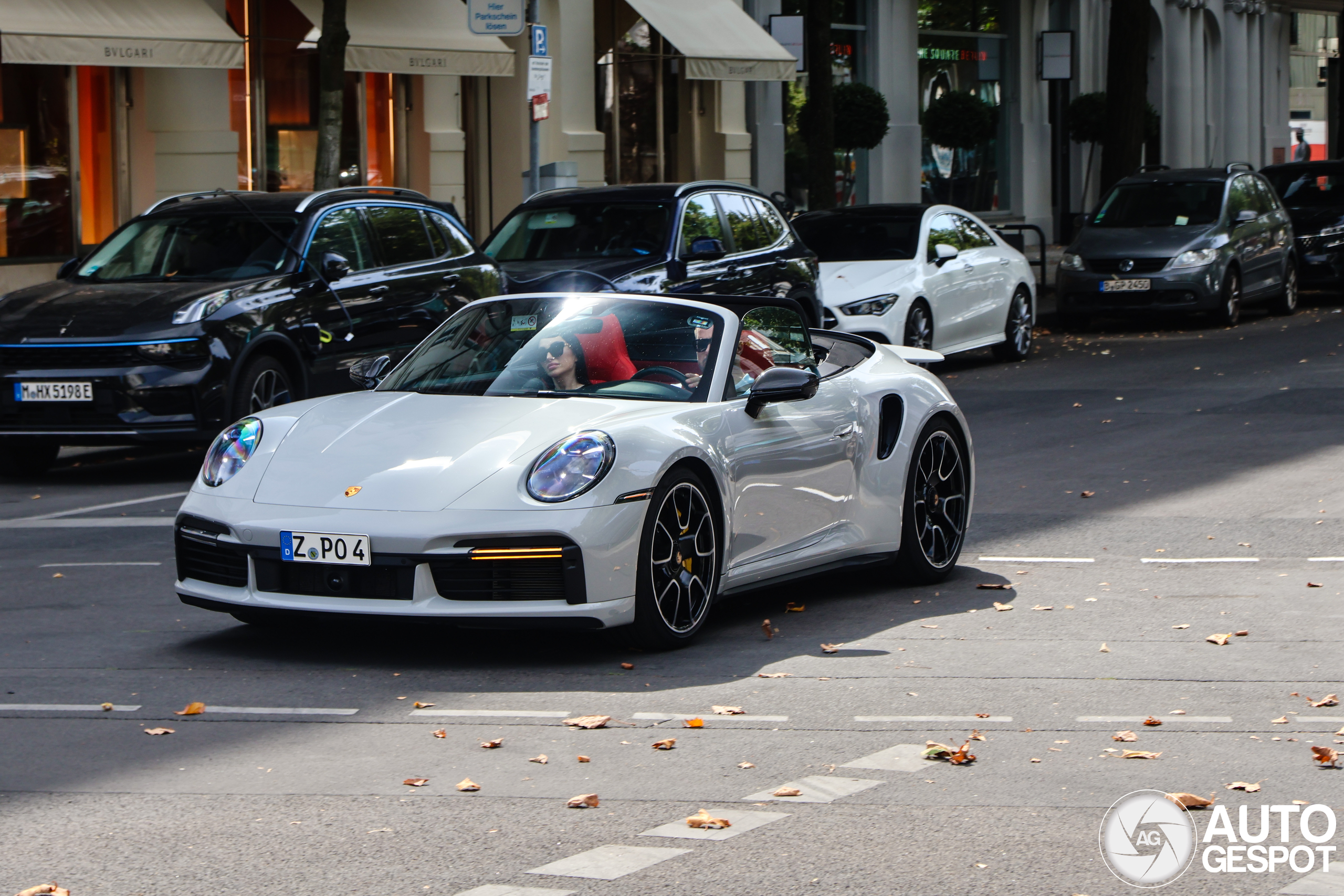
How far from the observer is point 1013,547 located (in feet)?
31.4

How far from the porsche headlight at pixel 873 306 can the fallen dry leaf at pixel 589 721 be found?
38.0ft

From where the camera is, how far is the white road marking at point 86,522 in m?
10.3

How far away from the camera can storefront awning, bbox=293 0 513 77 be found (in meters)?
21.7

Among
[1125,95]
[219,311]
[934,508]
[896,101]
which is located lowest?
[934,508]

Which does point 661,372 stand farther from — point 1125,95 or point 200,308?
point 1125,95

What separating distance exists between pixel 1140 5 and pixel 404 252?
57.1 ft

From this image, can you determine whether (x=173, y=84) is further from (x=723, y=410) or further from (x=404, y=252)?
(x=723, y=410)

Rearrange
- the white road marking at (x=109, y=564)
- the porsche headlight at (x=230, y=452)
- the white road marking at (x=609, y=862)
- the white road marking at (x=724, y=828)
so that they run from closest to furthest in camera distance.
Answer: the white road marking at (x=609, y=862)
the white road marking at (x=724, y=828)
the porsche headlight at (x=230, y=452)
the white road marking at (x=109, y=564)

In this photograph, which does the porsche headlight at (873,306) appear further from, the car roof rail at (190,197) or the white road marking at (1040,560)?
the white road marking at (1040,560)

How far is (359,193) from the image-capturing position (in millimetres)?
14016

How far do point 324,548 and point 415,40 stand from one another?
52.9 ft

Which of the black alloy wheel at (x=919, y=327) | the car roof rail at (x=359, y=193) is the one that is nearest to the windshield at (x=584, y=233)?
Result: the car roof rail at (x=359, y=193)

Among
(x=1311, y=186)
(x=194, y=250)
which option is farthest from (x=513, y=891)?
(x=1311, y=186)

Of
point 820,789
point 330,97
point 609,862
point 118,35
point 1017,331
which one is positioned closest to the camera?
point 609,862
